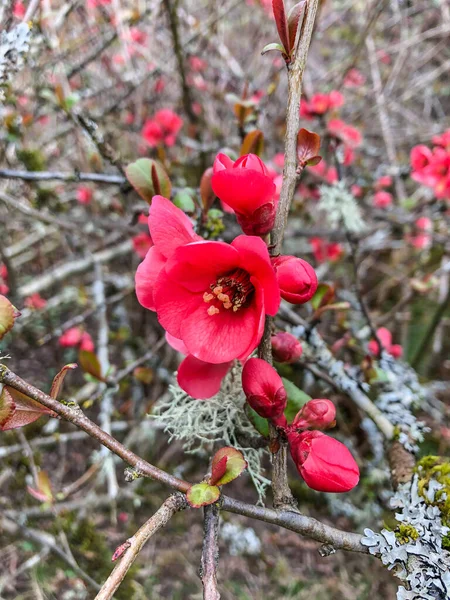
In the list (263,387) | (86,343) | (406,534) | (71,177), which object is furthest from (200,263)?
(86,343)

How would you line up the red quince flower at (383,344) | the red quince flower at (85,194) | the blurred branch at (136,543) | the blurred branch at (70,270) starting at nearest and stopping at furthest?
the blurred branch at (136,543)
the red quince flower at (383,344)
the blurred branch at (70,270)
the red quince flower at (85,194)

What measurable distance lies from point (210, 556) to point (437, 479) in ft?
1.03

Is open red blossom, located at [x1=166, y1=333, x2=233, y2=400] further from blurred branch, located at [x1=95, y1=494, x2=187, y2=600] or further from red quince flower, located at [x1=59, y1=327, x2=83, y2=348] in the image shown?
red quince flower, located at [x1=59, y1=327, x2=83, y2=348]

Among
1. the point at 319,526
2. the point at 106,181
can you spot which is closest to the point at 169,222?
the point at 319,526

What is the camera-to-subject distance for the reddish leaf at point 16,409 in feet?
1.48

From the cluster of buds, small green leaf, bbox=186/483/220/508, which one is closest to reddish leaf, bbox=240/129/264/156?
the cluster of buds

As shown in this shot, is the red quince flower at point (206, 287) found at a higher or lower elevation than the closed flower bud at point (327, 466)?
higher

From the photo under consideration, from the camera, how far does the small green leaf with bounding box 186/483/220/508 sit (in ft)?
1.51

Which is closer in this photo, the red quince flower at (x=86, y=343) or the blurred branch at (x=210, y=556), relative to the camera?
the blurred branch at (x=210, y=556)

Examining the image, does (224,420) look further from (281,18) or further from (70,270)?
(70,270)

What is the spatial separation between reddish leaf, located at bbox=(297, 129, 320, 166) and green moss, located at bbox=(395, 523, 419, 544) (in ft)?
1.46

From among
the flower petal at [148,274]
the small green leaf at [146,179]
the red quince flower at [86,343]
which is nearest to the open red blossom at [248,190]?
the flower petal at [148,274]

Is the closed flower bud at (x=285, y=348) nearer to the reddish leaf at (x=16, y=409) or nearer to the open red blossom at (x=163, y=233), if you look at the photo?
the open red blossom at (x=163, y=233)

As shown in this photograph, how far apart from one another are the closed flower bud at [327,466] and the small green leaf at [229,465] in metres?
0.06
